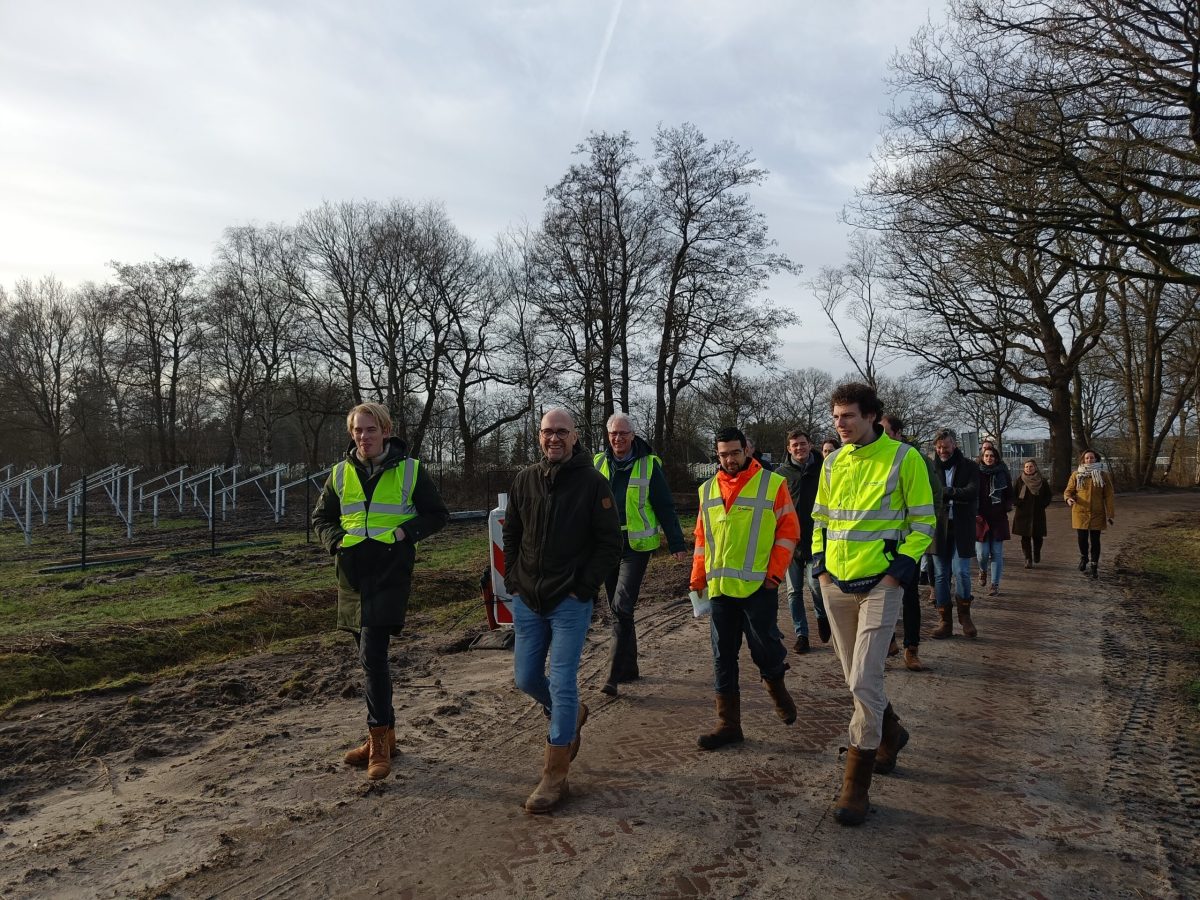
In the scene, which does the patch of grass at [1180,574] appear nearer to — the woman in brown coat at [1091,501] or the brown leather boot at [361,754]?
the woman in brown coat at [1091,501]

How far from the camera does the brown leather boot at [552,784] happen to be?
4.00m

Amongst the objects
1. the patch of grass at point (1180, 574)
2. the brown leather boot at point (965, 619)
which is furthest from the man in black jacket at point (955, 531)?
the patch of grass at point (1180, 574)

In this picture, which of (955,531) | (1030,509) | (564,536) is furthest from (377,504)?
(1030,509)

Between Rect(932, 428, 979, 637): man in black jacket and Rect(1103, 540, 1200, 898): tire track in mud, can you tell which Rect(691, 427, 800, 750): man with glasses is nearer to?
Rect(1103, 540, 1200, 898): tire track in mud

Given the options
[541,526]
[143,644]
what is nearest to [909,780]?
[541,526]

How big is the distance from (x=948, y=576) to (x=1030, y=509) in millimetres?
5589

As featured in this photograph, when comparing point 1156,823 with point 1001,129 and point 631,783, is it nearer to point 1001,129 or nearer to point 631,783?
point 631,783

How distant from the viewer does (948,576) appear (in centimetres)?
769

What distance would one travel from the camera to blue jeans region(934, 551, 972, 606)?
25.2ft

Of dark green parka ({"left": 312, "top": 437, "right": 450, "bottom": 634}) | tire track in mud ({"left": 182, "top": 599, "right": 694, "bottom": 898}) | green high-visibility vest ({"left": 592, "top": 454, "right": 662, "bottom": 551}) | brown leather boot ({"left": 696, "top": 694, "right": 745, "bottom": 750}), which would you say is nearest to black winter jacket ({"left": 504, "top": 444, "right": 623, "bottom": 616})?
dark green parka ({"left": 312, "top": 437, "right": 450, "bottom": 634})

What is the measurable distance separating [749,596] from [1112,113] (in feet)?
33.1

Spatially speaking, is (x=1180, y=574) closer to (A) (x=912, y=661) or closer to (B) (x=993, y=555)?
(B) (x=993, y=555)

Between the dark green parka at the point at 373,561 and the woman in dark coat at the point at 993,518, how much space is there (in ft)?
24.3

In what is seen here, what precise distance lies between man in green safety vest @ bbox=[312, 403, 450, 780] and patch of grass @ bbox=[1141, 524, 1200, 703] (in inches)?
214
